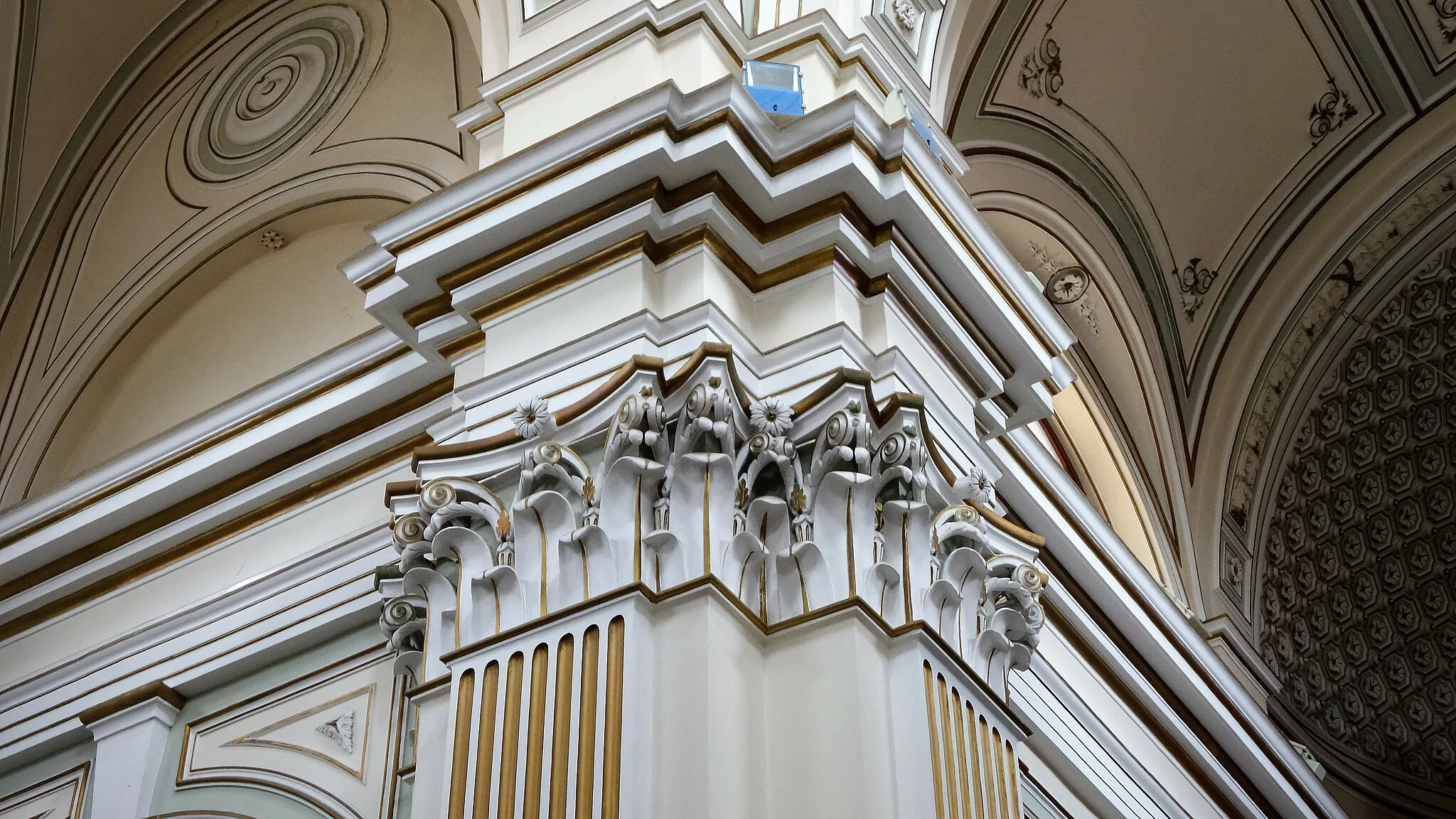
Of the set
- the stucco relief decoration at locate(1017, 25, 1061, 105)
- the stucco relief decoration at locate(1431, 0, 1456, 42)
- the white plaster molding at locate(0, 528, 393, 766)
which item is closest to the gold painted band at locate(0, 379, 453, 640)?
the white plaster molding at locate(0, 528, 393, 766)

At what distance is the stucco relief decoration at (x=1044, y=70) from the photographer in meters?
6.88

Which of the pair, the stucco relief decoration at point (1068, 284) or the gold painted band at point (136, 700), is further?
the stucco relief decoration at point (1068, 284)

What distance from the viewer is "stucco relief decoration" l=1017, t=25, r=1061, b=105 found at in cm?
688

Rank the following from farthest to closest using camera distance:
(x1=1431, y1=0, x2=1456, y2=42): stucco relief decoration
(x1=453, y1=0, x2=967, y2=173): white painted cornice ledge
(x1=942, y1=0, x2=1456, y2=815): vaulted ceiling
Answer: (x1=1431, y1=0, x2=1456, y2=42): stucco relief decoration < (x1=942, y1=0, x2=1456, y2=815): vaulted ceiling < (x1=453, y1=0, x2=967, y2=173): white painted cornice ledge

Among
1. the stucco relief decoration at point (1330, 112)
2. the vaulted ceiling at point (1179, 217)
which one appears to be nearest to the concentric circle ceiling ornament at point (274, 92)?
the vaulted ceiling at point (1179, 217)

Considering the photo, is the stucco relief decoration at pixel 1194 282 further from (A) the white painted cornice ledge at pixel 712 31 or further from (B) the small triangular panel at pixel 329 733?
(B) the small triangular panel at pixel 329 733

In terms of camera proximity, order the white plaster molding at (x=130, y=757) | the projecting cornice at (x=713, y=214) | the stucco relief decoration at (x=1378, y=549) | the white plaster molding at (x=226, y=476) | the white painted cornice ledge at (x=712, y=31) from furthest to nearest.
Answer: the stucco relief decoration at (x=1378, y=549) < the white plaster molding at (x=226, y=476) < the white plaster molding at (x=130, y=757) < the white painted cornice ledge at (x=712, y=31) < the projecting cornice at (x=713, y=214)

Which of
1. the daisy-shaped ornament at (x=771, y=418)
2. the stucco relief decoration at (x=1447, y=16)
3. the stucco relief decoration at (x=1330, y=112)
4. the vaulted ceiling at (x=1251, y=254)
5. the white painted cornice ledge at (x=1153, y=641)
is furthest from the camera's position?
the stucco relief decoration at (x=1330, y=112)

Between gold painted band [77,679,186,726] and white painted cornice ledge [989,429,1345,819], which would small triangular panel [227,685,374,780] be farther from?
white painted cornice ledge [989,429,1345,819]

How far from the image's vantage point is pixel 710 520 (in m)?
3.71

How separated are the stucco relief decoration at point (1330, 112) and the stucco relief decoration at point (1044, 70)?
1392 mm

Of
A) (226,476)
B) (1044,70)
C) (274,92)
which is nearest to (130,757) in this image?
(226,476)

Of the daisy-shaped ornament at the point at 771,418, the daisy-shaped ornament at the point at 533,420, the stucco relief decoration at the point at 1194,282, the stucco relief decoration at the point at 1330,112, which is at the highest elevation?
the stucco relief decoration at the point at 1330,112

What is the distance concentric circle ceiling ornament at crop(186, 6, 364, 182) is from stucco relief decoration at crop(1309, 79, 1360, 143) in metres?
4.11
